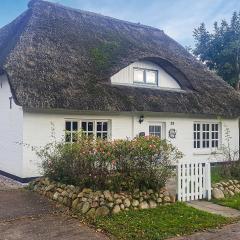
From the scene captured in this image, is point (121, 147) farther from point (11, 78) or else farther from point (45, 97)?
point (11, 78)

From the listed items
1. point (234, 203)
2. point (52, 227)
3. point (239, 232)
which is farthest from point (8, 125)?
point (239, 232)

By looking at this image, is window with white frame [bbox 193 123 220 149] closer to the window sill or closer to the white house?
the white house

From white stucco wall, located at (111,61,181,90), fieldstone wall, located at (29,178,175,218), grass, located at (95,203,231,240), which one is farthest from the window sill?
grass, located at (95,203,231,240)

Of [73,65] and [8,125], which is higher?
[73,65]

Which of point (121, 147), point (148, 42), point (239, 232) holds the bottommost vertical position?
point (239, 232)

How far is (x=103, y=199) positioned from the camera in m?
8.23

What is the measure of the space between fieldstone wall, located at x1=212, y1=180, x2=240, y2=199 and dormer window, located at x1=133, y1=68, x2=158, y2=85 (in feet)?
21.9

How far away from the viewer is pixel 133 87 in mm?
15234

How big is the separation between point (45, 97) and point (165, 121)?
5982 mm

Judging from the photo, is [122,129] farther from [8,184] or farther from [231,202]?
[231,202]

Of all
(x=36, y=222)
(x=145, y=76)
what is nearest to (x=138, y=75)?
(x=145, y=76)

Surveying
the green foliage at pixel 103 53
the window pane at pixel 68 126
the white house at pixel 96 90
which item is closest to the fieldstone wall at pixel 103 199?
the white house at pixel 96 90

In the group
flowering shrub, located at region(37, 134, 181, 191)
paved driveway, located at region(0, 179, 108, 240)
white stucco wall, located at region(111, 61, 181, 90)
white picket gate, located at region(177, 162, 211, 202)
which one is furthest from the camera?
white stucco wall, located at region(111, 61, 181, 90)

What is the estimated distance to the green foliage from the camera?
1512cm
